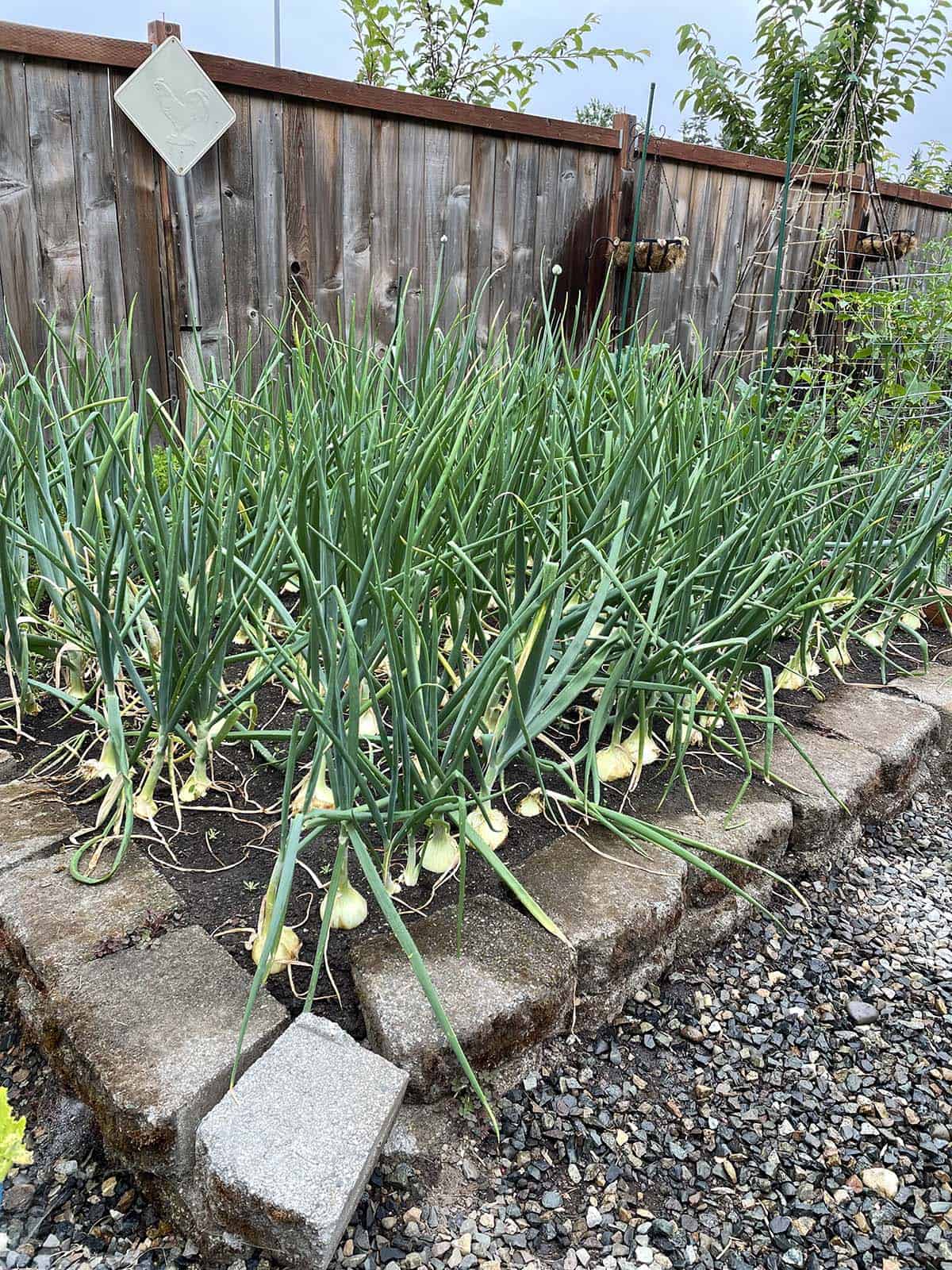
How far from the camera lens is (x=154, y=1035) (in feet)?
2.70

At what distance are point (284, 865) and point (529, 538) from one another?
699 mm

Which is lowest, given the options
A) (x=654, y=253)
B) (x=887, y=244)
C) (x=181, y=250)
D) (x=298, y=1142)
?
(x=298, y=1142)

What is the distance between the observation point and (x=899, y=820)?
1598 mm

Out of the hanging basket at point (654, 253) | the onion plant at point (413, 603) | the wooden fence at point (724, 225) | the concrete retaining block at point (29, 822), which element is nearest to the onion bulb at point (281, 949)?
the onion plant at point (413, 603)

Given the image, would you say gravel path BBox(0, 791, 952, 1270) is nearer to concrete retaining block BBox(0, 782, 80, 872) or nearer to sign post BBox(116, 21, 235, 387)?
concrete retaining block BBox(0, 782, 80, 872)

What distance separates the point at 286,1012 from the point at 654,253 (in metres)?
3.52

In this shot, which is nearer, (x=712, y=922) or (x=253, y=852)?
(x=253, y=852)

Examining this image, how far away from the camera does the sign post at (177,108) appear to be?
238cm

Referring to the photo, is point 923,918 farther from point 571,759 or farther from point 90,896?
point 90,896

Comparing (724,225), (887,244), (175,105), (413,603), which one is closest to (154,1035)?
(413,603)

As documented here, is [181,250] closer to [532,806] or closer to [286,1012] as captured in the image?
[532,806]

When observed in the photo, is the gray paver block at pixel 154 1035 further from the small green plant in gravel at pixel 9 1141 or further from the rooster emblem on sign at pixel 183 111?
the rooster emblem on sign at pixel 183 111

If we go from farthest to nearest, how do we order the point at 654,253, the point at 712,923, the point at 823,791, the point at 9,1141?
the point at 654,253 → the point at 823,791 → the point at 712,923 → the point at 9,1141

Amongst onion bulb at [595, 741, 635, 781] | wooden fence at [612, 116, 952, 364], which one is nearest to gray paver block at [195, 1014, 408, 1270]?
onion bulb at [595, 741, 635, 781]
